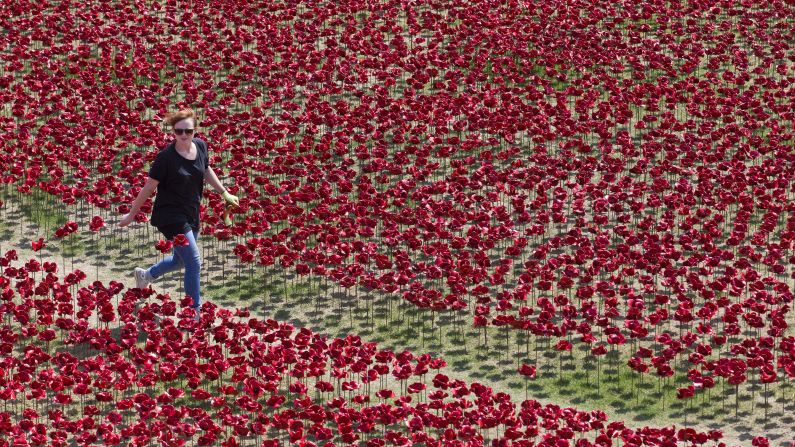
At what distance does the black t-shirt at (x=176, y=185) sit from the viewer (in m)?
15.2

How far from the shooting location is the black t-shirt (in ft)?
49.7

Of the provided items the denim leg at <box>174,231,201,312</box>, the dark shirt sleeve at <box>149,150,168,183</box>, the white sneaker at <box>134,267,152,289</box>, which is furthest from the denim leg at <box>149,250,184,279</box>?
the dark shirt sleeve at <box>149,150,168,183</box>

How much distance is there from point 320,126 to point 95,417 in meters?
9.58

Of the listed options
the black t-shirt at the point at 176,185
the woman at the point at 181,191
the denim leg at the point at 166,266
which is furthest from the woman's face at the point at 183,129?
the denim leg at the point at 166,266

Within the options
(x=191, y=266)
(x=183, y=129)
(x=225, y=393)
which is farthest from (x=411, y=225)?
(x=225, y=393)

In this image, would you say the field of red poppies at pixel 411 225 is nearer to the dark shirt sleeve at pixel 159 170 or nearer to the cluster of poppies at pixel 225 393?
the cluster of poppies at pixel 225 393

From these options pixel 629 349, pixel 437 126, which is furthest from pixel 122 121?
Answer: pixel 629 349

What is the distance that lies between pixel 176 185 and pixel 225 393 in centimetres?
324

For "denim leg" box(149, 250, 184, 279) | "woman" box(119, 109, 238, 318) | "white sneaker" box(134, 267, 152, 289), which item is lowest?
"white sneaker" box(134, 267, 152, 289)

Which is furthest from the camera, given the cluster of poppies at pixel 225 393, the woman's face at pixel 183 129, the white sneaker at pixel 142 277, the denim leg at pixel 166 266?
the white sneaker at pixel 142 277

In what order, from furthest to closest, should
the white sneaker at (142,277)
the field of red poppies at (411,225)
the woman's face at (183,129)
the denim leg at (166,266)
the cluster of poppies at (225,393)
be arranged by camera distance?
1. the white sneaker at (142,277)
2. the denim leg at (166,266)
3. the woman's face at (183,129)
4. the field of red poppies at (411,225)
5. the cluster of poppies at (225,393)

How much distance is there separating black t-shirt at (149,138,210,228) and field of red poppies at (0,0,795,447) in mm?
914

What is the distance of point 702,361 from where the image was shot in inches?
553

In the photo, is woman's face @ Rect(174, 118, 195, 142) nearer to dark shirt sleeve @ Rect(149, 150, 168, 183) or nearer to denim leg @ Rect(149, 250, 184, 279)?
dark shirt sleeve @ Rect(149, 150, 168, 183)
